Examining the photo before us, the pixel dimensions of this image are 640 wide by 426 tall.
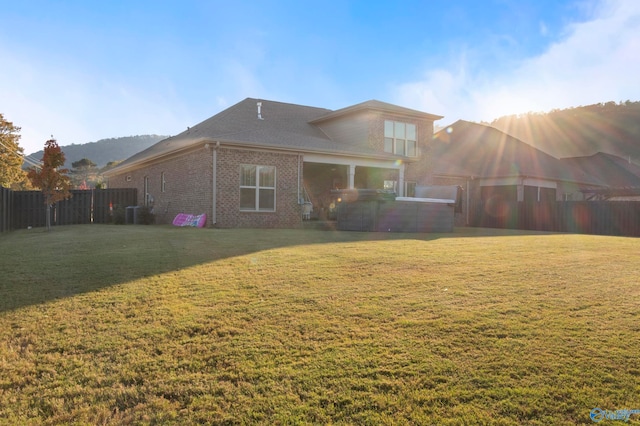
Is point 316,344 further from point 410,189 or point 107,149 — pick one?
point 107,149

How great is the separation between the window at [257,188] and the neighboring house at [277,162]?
36 mm

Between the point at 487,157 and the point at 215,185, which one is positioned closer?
the point at 215,185

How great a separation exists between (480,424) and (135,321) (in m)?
2.96

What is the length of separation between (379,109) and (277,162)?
6.15 meters

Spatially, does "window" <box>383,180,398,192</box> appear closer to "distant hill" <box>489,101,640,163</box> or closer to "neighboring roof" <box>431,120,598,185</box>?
"neighboring roof" <box>431,120,598,185</box>

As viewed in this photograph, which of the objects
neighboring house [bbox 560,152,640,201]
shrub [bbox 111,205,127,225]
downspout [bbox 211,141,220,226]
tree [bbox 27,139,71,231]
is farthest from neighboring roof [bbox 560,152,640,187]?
tree [bbox 27,139,71,231]

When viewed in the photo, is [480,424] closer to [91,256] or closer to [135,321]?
[135,321]

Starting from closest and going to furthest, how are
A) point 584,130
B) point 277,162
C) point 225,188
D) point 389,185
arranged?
1. point 225,188
2. point 277,162
3. point 389,185
4. point 584,130

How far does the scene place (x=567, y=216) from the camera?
1947 centimetres

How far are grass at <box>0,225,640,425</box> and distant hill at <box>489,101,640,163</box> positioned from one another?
2360 inches

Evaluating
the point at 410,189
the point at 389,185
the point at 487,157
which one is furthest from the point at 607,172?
the point at 389,185

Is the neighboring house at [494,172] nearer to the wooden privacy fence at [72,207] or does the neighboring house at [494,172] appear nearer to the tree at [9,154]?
the wooden privacy fence at [72,207]

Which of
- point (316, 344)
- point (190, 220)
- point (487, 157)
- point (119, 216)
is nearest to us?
point (316, 344)

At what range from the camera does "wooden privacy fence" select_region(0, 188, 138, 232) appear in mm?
17734
